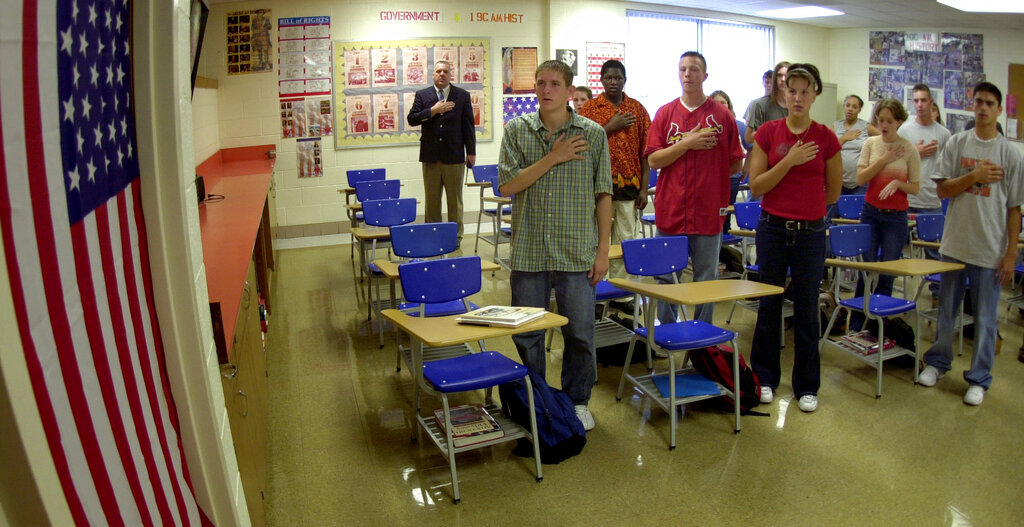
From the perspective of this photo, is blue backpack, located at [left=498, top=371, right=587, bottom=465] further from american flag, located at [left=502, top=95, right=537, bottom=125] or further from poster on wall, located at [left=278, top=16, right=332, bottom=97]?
american flag, located at [left=502, top=95, right=537, bottom=125]

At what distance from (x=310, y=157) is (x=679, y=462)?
6890 millimetres

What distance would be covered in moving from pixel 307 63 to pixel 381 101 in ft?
3.11

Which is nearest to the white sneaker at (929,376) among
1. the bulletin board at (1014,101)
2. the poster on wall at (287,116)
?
the bulletin board at (1014,101)

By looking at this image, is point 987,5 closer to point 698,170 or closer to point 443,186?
point 698,170

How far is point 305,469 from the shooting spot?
3.28 m

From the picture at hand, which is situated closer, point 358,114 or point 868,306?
point 868,306

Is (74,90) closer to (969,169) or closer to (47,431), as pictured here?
(47,431)

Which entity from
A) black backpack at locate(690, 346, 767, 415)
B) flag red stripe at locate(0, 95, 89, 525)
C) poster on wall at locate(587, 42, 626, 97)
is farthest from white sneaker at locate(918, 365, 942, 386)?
poster on wall at locate(587, 42, 626, 97)

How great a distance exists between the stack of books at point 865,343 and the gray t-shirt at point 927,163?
1.58 metres

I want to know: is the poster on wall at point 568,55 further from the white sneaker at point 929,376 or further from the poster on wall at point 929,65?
the white sneaker at point 929,376

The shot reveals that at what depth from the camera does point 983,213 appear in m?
3.97

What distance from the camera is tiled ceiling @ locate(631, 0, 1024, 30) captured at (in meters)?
8.14

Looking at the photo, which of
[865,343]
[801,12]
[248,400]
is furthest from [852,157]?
[248,400]

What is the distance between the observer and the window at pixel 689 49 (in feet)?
34.2
